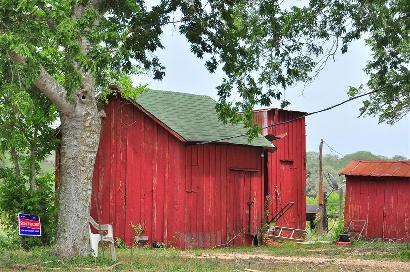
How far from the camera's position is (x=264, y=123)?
32750 mm

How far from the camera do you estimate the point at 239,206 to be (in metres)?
28.1

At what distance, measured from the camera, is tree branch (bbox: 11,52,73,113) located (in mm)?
17344

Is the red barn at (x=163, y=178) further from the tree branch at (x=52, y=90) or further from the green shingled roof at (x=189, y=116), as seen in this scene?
the tree branch at (x=52, y=90)

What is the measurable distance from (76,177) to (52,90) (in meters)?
2.42

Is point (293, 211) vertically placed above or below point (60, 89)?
below

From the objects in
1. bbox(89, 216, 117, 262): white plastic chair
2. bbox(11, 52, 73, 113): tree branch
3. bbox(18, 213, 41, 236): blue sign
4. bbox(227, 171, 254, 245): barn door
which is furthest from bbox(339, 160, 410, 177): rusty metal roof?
bbox(11, 52, 73, 113): tree branch

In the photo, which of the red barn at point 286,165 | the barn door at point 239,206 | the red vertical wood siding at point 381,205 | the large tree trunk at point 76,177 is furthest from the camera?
the red vertical wood siding at point 381,205

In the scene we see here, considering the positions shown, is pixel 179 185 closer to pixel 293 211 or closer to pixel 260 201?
pixel 260 201

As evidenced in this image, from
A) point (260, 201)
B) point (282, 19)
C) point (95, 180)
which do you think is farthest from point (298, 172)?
point (282, 19)

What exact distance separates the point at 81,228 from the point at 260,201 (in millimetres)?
12046

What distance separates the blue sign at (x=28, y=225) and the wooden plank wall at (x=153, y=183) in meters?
3.76

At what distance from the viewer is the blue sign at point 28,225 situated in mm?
21359

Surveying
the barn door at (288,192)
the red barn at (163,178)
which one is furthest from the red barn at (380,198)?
the red barn at (163,178)

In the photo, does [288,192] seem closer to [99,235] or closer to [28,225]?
[28,225]
